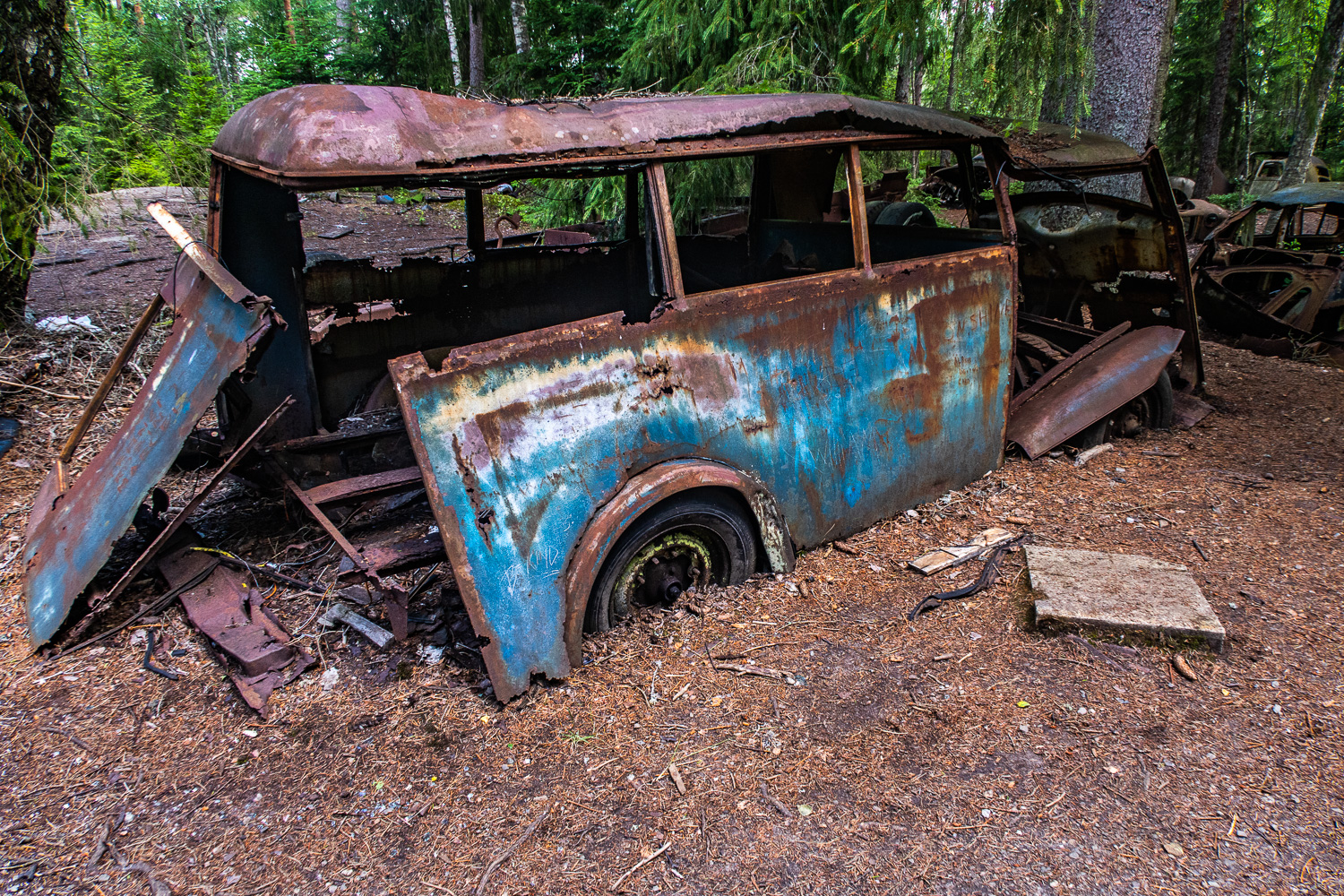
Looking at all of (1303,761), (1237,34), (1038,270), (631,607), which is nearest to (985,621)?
(1303,761)

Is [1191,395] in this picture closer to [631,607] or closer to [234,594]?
[631,607]

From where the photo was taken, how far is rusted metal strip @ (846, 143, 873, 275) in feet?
10.9

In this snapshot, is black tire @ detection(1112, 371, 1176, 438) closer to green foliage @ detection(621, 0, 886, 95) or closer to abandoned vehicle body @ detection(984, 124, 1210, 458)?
abandoned vehicle body @ detection(984, 124, 1210, 458)

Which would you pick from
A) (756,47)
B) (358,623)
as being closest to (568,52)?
(756,47)

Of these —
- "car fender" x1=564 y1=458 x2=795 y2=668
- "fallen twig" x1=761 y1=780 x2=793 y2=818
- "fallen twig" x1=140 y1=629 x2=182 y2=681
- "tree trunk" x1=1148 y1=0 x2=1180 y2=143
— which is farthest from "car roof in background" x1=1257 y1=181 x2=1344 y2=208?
"fallen twig" x1=140 y1=629 x2=182 y2=681

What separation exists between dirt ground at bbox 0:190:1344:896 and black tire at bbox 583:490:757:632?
11 centimetres

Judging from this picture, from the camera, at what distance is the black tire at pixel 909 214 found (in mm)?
5629

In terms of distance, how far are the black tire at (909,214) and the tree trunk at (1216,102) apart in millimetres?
12715

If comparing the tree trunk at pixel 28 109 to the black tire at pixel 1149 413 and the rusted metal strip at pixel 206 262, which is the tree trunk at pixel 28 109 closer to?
the rusted metal strip at pixel 206 262

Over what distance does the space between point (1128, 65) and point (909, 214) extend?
7.47ft

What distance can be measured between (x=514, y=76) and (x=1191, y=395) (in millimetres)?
11108

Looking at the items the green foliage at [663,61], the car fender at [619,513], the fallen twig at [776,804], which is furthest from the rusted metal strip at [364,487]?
the green foliage at [663,61]

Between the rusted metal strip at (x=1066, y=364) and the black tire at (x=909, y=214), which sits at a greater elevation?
the black tire at (x=909, y=214)

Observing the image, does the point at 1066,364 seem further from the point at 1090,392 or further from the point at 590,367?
the point at 590,367
